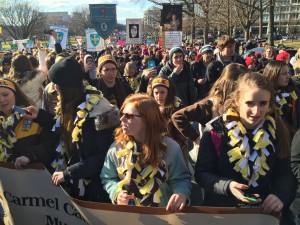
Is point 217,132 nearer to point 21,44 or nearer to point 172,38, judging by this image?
point 172,38

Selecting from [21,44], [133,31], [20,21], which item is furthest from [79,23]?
[133,31]

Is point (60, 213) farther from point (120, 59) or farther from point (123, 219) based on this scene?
point (120, 59)

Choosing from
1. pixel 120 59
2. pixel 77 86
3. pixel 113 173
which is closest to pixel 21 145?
pixel 77 86

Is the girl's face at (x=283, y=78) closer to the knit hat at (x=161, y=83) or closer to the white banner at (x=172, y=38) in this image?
the knit hat at (x=161, y=83)

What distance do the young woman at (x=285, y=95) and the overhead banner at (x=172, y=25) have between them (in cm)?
523

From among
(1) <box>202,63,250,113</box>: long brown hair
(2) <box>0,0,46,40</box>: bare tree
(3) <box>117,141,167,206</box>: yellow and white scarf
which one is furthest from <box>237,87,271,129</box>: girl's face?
(2) <box>0,0,46,40</box>: bare tree

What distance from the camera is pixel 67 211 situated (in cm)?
260

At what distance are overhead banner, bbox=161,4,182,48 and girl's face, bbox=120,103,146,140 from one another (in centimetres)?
714

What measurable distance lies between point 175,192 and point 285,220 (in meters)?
0.77

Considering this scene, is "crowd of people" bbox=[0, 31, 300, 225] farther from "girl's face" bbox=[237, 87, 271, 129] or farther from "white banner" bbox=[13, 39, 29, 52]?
"white banner" bbox=[13, 39, 29, 52]

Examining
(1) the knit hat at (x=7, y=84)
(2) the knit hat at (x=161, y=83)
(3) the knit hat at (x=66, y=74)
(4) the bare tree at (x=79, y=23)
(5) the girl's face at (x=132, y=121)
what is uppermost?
(4) the bare tree at (x=79, y=23)

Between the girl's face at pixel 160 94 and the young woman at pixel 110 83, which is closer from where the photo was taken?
the girl's face at pixel 160 94

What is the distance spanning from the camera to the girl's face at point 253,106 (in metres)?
2.15

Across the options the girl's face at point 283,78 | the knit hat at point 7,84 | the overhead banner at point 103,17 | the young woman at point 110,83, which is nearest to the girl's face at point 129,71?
the overhead banner at point 103,17
